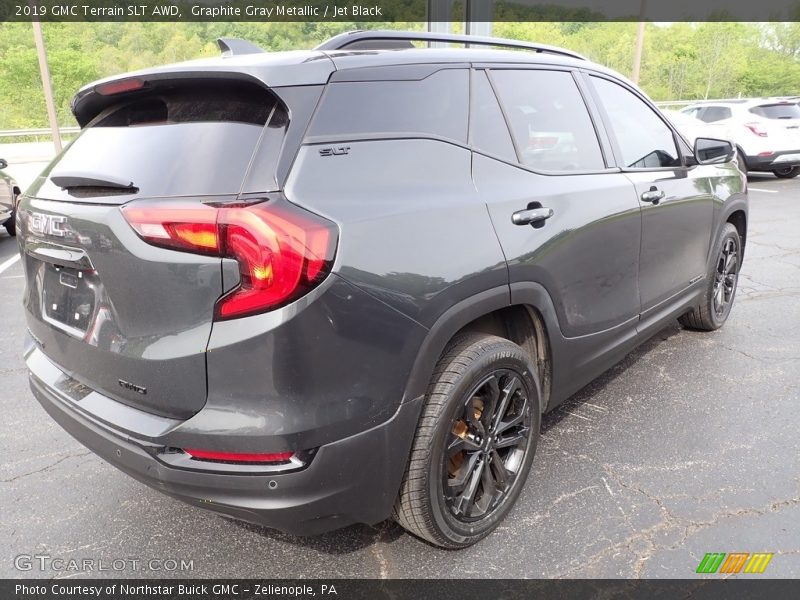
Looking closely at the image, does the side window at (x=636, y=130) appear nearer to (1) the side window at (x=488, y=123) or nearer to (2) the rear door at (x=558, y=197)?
(2) the rear door at (x=558, y=197)

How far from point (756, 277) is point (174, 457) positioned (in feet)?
20.0

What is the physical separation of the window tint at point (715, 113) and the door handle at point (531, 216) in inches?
542

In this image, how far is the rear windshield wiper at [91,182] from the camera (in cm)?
185

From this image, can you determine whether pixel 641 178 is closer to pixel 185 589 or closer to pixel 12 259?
pixel 185 589

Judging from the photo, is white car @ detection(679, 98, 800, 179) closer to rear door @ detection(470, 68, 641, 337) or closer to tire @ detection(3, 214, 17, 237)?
rear door @ detection(470, 68, 641, 337)

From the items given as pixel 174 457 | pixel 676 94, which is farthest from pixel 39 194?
pixel 676 94

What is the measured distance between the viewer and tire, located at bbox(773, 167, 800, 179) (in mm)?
14031

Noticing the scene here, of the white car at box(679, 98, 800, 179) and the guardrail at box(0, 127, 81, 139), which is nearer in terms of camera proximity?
the white car at box(679, 98, 800, 179)

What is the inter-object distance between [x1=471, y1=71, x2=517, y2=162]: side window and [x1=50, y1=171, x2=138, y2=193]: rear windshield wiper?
1238 mm

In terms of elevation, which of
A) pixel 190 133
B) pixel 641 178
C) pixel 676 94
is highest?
pixel 190 133

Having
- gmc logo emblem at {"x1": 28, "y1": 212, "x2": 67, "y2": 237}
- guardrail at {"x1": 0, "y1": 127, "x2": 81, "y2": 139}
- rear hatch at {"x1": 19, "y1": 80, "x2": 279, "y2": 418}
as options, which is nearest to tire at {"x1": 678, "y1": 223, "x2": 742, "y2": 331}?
rear hatch at {"x1": 19, "y1": 80, "x2": 279, "y2": 418}

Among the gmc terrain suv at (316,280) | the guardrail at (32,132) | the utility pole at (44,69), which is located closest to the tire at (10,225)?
the gmc terrain suv at (316,280)

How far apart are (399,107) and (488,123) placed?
0.48 metres

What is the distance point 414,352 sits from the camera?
6.16ft
